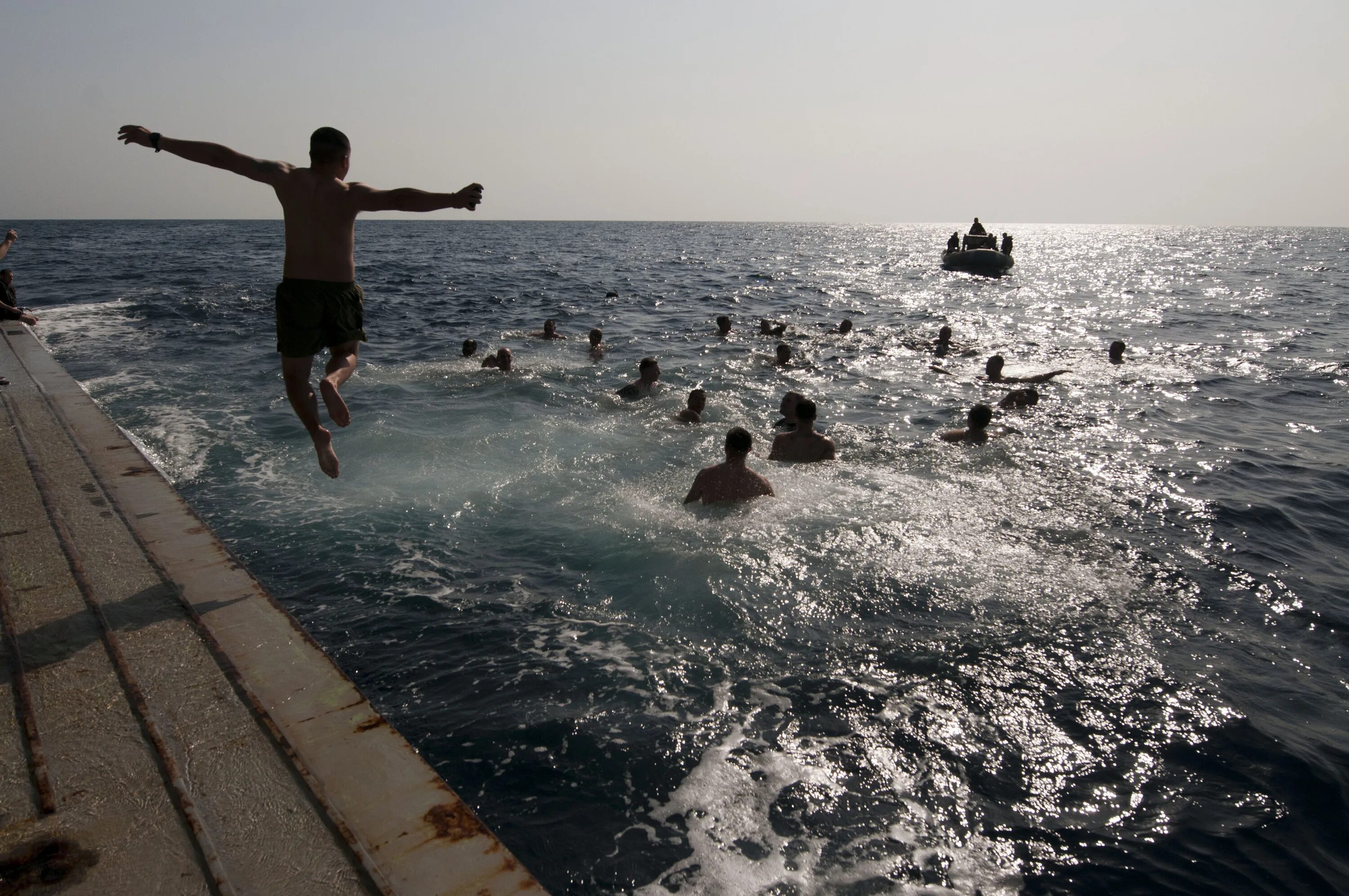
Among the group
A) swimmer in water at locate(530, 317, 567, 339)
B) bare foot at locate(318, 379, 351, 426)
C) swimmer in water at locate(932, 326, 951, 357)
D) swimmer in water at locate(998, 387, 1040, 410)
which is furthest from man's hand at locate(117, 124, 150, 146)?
swimmer in water at locate(932, 326, 951, 357)

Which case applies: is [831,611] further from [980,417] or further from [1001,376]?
[1001,376]

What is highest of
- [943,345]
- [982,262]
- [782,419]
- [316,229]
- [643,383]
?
[982,262]

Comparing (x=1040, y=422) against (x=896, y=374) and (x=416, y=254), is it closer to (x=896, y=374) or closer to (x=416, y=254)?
(x=896, y=374)

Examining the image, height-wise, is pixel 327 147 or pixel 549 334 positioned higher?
pixel 327 147

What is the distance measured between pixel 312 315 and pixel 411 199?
0.93 metres

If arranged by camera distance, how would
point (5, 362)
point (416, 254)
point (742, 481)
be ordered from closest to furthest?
point (742, 481), point (5, 362), point (416, 254)

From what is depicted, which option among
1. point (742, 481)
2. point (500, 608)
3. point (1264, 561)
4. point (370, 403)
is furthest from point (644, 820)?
point (370, 403)

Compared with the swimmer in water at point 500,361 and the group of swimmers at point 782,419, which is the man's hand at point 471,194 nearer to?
the group of swimmers at point 782,419

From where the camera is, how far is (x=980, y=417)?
1046cm

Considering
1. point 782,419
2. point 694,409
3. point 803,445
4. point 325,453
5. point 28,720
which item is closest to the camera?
point 28,720

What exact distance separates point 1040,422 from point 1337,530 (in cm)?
444

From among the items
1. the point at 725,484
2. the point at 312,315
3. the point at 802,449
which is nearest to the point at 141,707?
the point at 312,315

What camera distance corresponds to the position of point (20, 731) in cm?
297

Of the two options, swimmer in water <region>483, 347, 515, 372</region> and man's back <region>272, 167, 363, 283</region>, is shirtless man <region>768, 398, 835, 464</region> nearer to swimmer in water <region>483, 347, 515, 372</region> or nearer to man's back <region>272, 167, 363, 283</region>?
man's back <region>272, 167, 363, 283</region>
